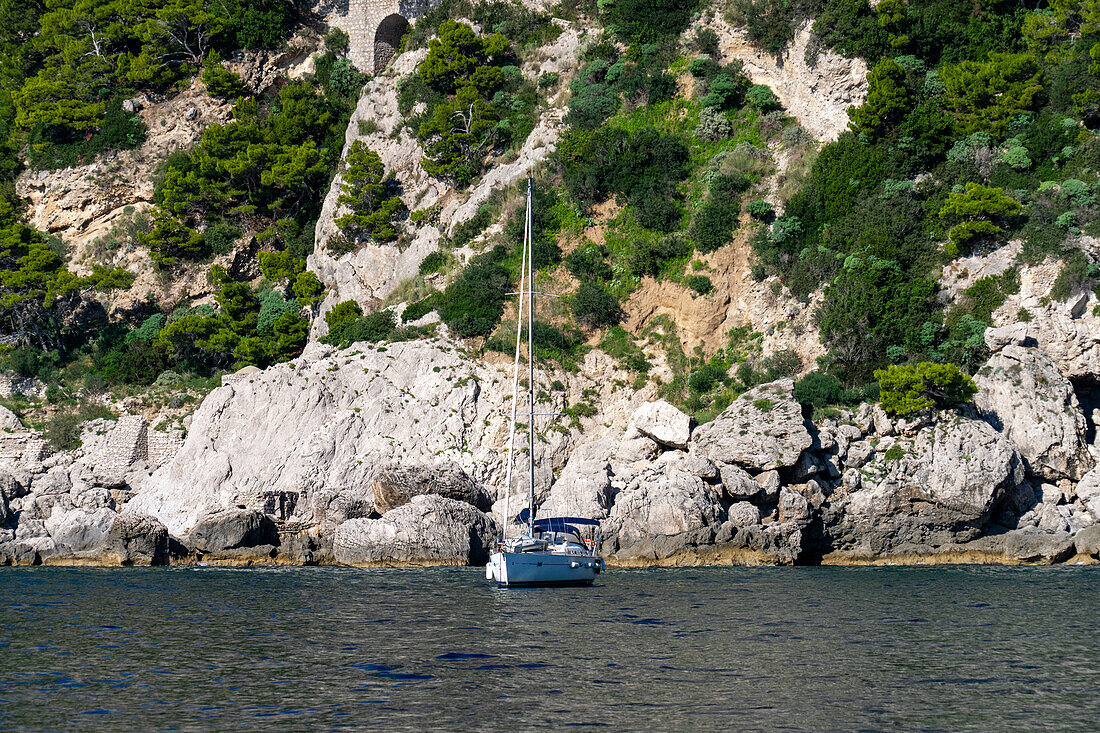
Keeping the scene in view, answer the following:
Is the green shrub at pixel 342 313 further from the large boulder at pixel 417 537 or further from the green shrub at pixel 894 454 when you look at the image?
the green shrub at pixel 894 454

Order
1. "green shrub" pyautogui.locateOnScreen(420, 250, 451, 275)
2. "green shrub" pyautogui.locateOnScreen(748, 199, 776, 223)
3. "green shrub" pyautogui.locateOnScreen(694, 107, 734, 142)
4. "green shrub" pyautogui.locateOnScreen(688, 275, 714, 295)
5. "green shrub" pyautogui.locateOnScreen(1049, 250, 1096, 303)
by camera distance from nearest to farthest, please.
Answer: "green shrub" pyautogui.locateOnScreen(1049, 250, 1096, 303) < "green shrub" pyautogui.locateOnScreen(688, 275, 714, 295) < "green shrub" pyautogui.locateOnScreen(748, 199, 776, 223) < "green shrub" pyautogui.locateOnScreen(694, 107, 734, 142) < "green shrub" pyautogui.locateOnScreen(420, 250, 451, 275)

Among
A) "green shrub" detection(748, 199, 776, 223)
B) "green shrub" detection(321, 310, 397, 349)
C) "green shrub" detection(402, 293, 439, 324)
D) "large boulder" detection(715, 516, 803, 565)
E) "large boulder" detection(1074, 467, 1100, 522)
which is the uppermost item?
"green shrub" detection(748, 199, 776, 223)

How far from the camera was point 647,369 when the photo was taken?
40.2m

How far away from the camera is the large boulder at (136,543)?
33031 millimetres

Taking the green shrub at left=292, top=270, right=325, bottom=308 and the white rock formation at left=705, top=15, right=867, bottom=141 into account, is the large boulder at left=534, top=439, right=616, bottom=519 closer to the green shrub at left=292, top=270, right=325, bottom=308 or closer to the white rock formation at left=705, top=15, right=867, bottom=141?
the white rock formation at left=705, top=15, right=867, bottom=141

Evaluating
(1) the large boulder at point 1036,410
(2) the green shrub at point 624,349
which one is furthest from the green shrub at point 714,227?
(1) the large boulder at point 1036,410

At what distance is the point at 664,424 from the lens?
34969 millimetres

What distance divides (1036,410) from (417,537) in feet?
73.8

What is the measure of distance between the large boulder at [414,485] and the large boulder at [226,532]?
4.48m

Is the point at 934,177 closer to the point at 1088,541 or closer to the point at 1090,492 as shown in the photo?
the point at 1090,492

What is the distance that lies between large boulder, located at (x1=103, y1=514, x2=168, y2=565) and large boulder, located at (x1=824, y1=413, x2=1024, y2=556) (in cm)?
2395

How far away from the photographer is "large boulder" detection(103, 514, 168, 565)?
33031 millimetres

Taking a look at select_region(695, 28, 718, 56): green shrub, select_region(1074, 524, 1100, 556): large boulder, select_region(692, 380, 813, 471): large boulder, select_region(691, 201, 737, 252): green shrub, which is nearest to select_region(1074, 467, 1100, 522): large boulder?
select_region(1074, 524, 1100, 556): large boulder

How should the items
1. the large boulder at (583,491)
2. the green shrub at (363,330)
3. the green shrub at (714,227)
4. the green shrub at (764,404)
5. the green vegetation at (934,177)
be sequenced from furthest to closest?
the green shrub at (363,330), the green shrub at (714,227), the green vegetation at (934,177), the green shrub at (764,404), the large boulder at (583,491)
